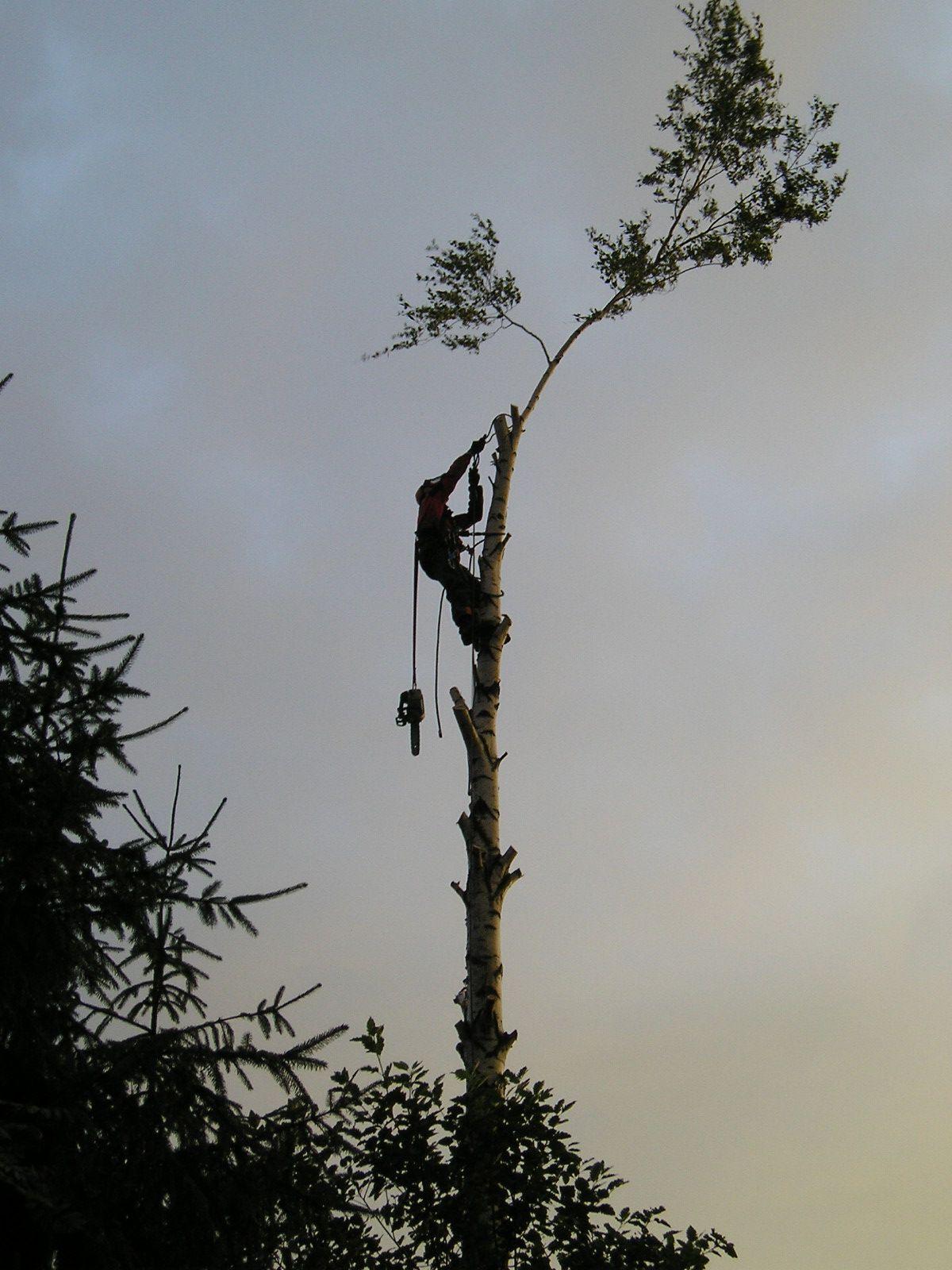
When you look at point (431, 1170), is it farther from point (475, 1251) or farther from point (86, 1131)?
point (86, 1131)

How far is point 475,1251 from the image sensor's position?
5852mm

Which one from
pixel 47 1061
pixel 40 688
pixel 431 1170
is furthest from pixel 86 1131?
pixel 40 688

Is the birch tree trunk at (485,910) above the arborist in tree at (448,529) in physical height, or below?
below

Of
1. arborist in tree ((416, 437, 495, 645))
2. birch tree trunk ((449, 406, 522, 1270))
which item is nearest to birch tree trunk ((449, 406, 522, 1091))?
birch tree trunk ((449, 406, 522, 1270))

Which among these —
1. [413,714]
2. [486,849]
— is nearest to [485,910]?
[486,849]

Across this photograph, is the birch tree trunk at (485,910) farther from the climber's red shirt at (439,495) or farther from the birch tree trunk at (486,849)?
the climber's red shirt at (439,495)

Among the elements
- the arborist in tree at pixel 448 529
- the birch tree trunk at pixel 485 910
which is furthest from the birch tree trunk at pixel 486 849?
the arborist in tree at pixel 448 529

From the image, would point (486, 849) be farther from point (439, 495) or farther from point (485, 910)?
point (439, 495)

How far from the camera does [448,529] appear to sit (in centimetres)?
1050

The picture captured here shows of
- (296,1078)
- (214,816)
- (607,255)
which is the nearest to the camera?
(296,1078)

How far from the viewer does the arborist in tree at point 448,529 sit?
33.5ft

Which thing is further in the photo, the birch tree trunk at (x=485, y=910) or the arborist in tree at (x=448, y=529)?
the arborist in tree at (x=448, y=529)

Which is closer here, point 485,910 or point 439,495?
point 485,910

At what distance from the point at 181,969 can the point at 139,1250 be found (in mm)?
1812
